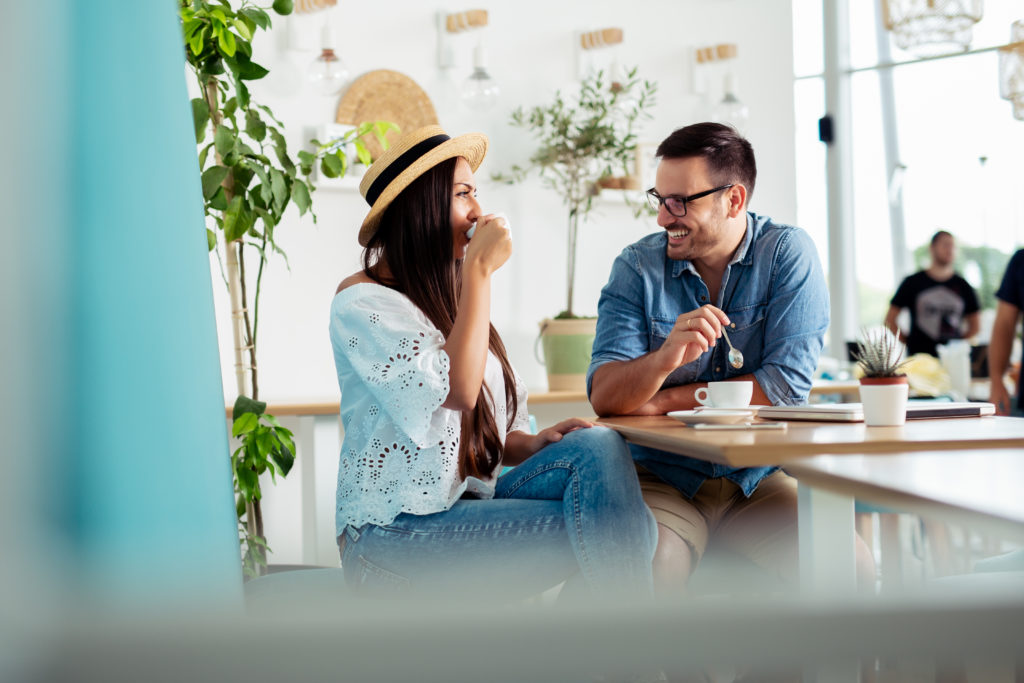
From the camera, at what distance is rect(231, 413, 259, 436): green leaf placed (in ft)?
6.97

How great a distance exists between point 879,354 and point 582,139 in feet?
8.83

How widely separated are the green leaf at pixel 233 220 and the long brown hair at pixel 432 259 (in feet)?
2.36

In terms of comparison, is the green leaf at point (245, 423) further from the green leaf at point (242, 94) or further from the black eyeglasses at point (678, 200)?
the black eyeglasses at point (678, 200)

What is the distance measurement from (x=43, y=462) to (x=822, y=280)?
1973mm

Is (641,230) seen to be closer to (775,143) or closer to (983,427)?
(775,143)

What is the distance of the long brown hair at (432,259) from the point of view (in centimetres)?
164

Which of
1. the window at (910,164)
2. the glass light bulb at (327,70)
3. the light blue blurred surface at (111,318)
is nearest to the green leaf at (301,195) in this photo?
the glass light bulb at (327,70)

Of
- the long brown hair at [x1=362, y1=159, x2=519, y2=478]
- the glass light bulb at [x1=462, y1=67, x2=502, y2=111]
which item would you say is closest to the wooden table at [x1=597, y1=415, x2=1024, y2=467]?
the long brown hair at [x1=362, y1=159, x2=519, y2=478]

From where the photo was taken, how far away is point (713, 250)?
204 cm

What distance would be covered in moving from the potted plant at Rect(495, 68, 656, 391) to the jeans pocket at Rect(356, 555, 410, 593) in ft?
7.82

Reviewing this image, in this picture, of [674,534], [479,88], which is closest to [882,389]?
[674,534]

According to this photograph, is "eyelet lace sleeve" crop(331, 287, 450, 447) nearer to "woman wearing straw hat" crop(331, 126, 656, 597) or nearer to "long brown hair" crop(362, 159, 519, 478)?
"woman wearing straw hat" crop(331, 126, 656, 597)

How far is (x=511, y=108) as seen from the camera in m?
4.18

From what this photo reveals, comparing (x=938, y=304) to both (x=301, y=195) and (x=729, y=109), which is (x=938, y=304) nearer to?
(x=729, y=109)
